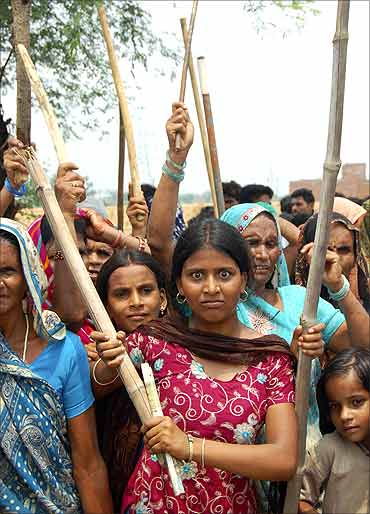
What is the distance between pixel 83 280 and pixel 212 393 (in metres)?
0.51

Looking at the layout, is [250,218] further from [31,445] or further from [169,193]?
[31,445]

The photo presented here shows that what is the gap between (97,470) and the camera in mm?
2191

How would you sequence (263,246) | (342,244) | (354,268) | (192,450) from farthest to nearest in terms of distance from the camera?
1. (354,268)
2. (342,244)
3. (263,246)
4. (192,450)

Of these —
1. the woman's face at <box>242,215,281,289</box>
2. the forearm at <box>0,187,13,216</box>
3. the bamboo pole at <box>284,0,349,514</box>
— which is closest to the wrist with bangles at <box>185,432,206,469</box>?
the bamboo pole at <box>284,0,349,514</box>

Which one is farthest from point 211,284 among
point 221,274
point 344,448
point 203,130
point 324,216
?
point 203,130

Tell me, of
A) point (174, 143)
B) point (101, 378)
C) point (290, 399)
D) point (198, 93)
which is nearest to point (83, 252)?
point (174, 143)

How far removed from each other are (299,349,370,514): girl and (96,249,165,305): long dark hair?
2.39 ft

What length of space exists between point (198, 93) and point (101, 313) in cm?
238

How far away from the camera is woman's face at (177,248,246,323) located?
2158 millimetres

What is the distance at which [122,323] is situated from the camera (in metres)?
2.60

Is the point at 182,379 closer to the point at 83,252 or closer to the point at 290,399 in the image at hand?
the point at 290,399

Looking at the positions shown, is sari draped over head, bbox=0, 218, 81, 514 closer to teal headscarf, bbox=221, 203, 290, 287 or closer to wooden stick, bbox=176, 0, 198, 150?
wooden stick, bbox=176, 0, 198, 150

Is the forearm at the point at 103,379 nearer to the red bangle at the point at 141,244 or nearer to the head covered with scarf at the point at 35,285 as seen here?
the head covered with scarf at the point at 35,285

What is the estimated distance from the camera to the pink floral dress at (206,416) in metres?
2.04
